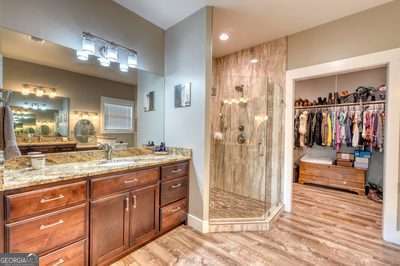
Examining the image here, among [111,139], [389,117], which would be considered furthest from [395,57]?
[111,139]

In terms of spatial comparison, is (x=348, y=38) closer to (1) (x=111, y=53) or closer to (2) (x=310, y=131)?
(2) (x=310, y=131)

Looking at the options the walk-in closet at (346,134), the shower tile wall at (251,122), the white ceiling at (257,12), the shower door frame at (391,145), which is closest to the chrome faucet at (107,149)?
the shower tile wall at (251,122)

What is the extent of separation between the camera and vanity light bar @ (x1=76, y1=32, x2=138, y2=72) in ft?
6.81

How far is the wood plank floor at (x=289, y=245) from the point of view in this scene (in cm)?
189

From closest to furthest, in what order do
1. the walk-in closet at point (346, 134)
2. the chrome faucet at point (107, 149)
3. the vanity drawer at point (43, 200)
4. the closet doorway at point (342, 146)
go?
the vanity drawer at point (43, 200), the chrome faucet at point (107, 149), the closet doorway at point (342, 146), the walk-in closet at point (346, 134)

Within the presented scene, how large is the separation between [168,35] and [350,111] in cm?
383

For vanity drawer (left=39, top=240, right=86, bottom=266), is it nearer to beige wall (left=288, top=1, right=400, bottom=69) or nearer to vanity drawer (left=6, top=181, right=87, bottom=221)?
vanity drawer (left=6, top=181, right=87, bottom=221)

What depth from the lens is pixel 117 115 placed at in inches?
99.8

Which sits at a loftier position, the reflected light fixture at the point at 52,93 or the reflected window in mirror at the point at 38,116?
the reflected light fixture at the point at 52,93

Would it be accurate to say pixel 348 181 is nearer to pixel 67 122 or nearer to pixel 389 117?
pixel 389 117

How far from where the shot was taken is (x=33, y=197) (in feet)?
4.31

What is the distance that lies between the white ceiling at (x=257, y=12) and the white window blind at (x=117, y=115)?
1221mm

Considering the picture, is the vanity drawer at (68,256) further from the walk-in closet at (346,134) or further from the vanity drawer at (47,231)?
the walk-in closet at (346,134)

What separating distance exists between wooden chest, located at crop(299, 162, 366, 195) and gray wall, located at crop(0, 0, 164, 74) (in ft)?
13.1
